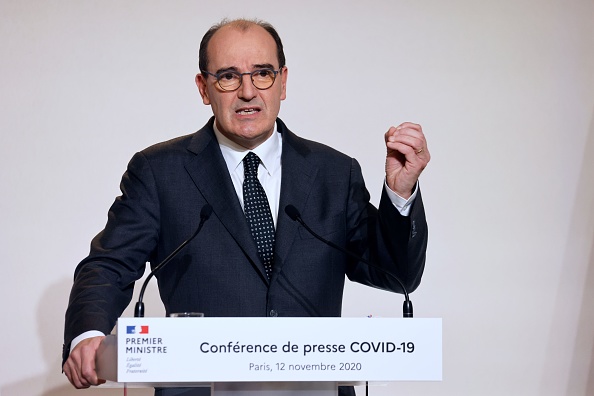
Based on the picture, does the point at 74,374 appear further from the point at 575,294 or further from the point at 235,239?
the point at 575,294

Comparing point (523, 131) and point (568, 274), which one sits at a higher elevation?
point (523, 131)

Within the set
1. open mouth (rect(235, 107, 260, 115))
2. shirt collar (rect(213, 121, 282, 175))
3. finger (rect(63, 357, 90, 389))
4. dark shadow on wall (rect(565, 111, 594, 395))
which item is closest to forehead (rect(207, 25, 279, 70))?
open mouth (rect(235, 107, 260, 115))

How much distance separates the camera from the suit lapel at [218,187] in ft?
7.29

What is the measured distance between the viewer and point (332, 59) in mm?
3725

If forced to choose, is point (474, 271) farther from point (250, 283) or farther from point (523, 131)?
point (250, 283)

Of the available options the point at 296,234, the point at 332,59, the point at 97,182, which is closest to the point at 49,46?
the point at 97,182

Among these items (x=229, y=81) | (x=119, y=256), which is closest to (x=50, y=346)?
(x=119, y=256)

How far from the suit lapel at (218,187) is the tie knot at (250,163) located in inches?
2.2

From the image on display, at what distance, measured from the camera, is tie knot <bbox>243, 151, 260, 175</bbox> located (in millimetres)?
2361

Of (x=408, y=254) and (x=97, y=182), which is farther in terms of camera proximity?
(x=97, y=182)

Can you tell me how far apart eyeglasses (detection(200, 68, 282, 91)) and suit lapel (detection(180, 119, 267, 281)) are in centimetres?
19

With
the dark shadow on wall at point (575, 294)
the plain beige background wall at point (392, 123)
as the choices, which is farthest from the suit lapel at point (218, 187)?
the dark shadow on wall at point (575, 294)

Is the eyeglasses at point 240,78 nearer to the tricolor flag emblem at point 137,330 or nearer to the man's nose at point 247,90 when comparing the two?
the man's nose at point 247,90

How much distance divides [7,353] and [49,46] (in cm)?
127
